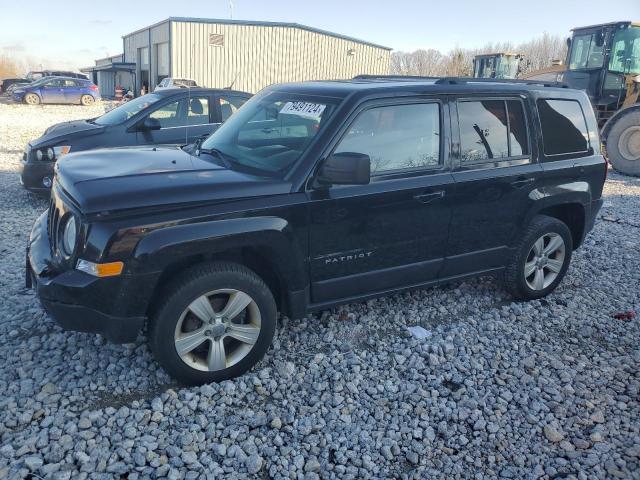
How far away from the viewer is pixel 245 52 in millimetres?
30859

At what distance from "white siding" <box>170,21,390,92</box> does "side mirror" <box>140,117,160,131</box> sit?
23.7m

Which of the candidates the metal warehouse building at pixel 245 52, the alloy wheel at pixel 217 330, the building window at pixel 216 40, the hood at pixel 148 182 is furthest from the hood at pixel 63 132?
the building window at pixel 216 40

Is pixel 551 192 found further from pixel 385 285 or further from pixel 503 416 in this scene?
pixel 503 416

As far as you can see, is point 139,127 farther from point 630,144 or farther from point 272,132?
point 630,144

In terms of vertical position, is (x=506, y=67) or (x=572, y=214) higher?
(x=506, y=67)

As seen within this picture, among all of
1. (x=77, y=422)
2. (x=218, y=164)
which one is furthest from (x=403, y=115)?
(x=77, y=422)

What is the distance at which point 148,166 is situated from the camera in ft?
11.9

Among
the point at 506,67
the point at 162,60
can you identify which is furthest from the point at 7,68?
the point at 506,67

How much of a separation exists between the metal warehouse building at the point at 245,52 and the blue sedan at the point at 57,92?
468 cm

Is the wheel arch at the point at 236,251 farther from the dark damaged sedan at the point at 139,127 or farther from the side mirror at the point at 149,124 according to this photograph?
the side mirror at the point at 149,124

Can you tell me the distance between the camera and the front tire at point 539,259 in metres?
4.74

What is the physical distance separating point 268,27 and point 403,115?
2936 cm

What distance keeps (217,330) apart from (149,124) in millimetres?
4772

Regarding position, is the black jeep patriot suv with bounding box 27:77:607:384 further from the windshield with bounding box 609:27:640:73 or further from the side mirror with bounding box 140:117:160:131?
the windshield with bounding box 609:27:640:73
